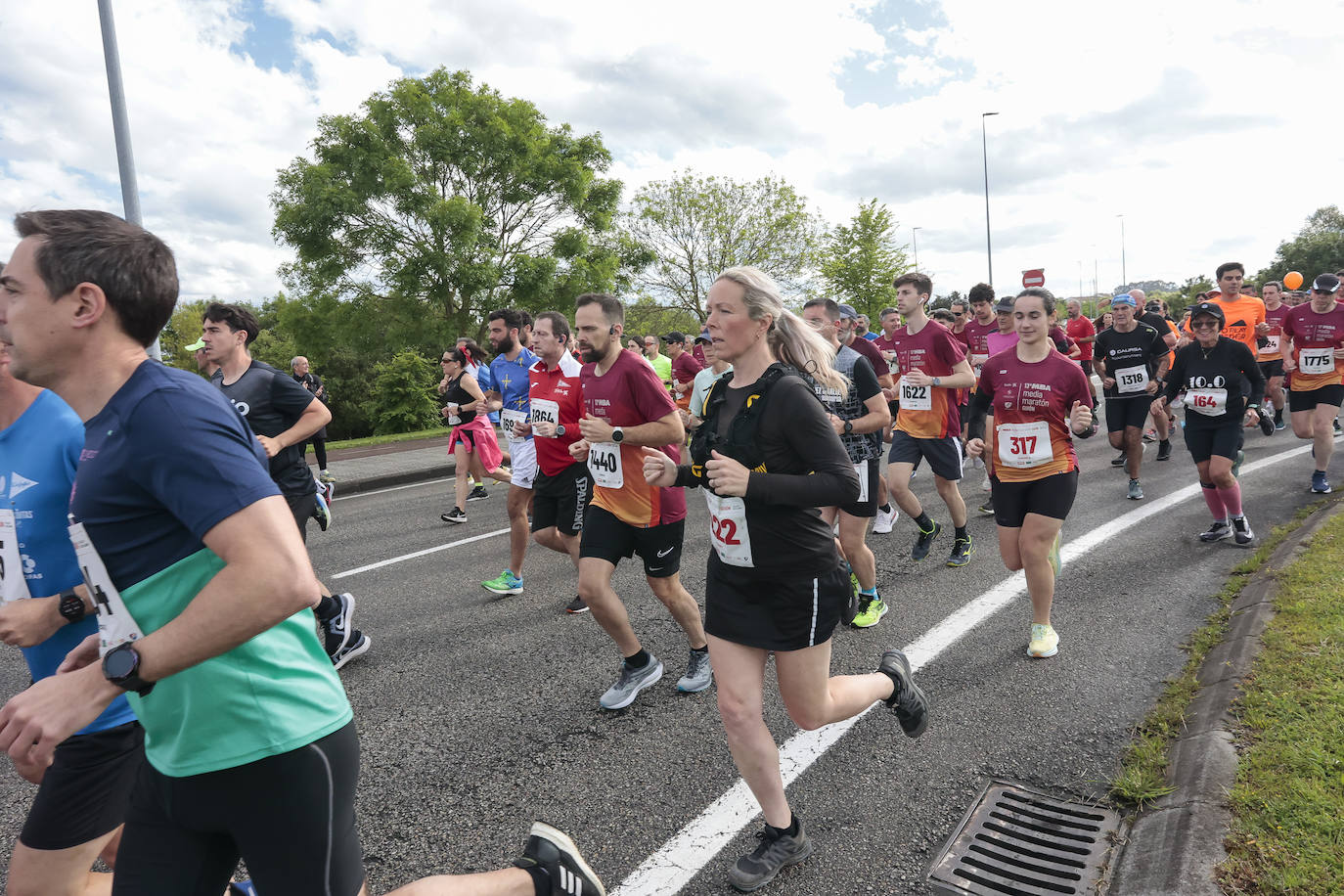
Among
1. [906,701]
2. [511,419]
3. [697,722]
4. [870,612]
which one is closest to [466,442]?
[511,419]

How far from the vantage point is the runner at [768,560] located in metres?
2.55

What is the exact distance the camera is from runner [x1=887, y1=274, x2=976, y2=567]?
21.0 feet

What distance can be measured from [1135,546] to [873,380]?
2.96 meters

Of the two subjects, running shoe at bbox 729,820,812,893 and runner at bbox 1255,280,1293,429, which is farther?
runner at bbox 1255,280,1293,429

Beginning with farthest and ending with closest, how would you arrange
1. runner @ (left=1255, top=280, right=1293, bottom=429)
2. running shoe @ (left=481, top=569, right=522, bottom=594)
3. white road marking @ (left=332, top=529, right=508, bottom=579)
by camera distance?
runner @ (left=1255, top=280, right=1293, bottom=429) → white road marking @ (left=332, top=529, right=508, bottom=579) → running shoe @ (left=481, top=569, right=522, bottom=594)

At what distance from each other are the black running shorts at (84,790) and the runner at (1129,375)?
8.68 metres

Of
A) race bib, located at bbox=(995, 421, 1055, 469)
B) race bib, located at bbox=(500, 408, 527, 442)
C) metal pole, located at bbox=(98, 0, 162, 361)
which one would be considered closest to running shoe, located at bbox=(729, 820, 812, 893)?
race bib, located at bbox=(995, 421, 1055, 469)

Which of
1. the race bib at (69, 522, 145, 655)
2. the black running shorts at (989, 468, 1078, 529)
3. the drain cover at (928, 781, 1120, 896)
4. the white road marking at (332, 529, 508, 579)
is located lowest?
the drain cover at (928, 781, 1120, 896)

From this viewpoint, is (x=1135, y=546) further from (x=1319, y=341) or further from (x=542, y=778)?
(x=542, y=778)

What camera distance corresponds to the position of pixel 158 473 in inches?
53.3

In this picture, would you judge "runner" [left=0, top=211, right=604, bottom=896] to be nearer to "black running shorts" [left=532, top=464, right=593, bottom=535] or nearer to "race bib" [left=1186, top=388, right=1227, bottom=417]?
"black running shorts" [left=532, top=464, right=593, bottom=535]

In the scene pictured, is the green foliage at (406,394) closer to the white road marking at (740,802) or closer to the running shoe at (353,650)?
the running shoe at (353,650)

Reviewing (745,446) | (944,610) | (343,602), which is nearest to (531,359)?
(343,602)

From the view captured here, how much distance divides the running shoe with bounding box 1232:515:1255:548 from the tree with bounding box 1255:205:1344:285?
2297 inches
